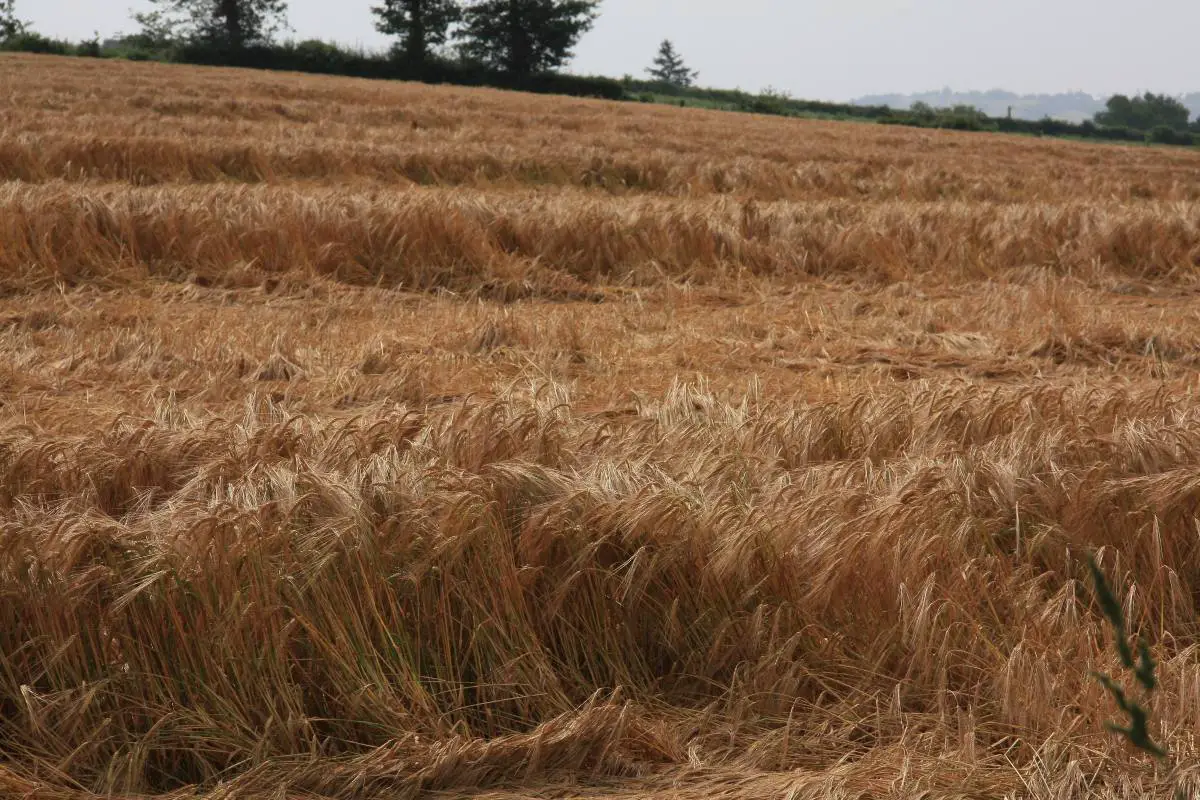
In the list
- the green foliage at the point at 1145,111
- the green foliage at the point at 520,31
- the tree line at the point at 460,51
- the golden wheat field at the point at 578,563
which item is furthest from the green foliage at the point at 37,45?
the green foliage at the point at 1145,111

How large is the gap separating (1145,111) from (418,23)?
6360 cm

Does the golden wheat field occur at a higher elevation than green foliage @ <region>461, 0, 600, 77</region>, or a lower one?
lower

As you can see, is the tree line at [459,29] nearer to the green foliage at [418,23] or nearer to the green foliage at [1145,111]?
the green foliage at [418,23]

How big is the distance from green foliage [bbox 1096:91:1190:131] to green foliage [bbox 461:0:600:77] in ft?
158

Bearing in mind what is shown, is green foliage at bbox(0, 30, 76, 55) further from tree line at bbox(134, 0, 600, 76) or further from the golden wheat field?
the golden wheat field

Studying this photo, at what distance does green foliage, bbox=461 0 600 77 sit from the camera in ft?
159

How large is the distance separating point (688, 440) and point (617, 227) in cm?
407

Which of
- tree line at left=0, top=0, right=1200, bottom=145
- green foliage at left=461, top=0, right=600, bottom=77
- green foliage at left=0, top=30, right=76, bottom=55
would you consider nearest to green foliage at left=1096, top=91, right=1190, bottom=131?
tree line at left=0, top=0, right=1200, bottom=145

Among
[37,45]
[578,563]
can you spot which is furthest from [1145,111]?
[578,563]

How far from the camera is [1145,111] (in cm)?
8450

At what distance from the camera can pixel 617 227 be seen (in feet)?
22.3

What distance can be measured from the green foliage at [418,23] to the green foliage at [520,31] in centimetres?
100

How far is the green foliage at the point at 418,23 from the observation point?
4666 centimetres

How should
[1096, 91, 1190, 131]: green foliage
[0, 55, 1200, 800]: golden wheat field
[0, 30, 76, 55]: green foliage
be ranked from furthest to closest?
[1096, 91, 1190, 131]: green foliage, [0, 30, 76, 55]: green foliage, [0, 55, 1200, 800]: golden wheat field
